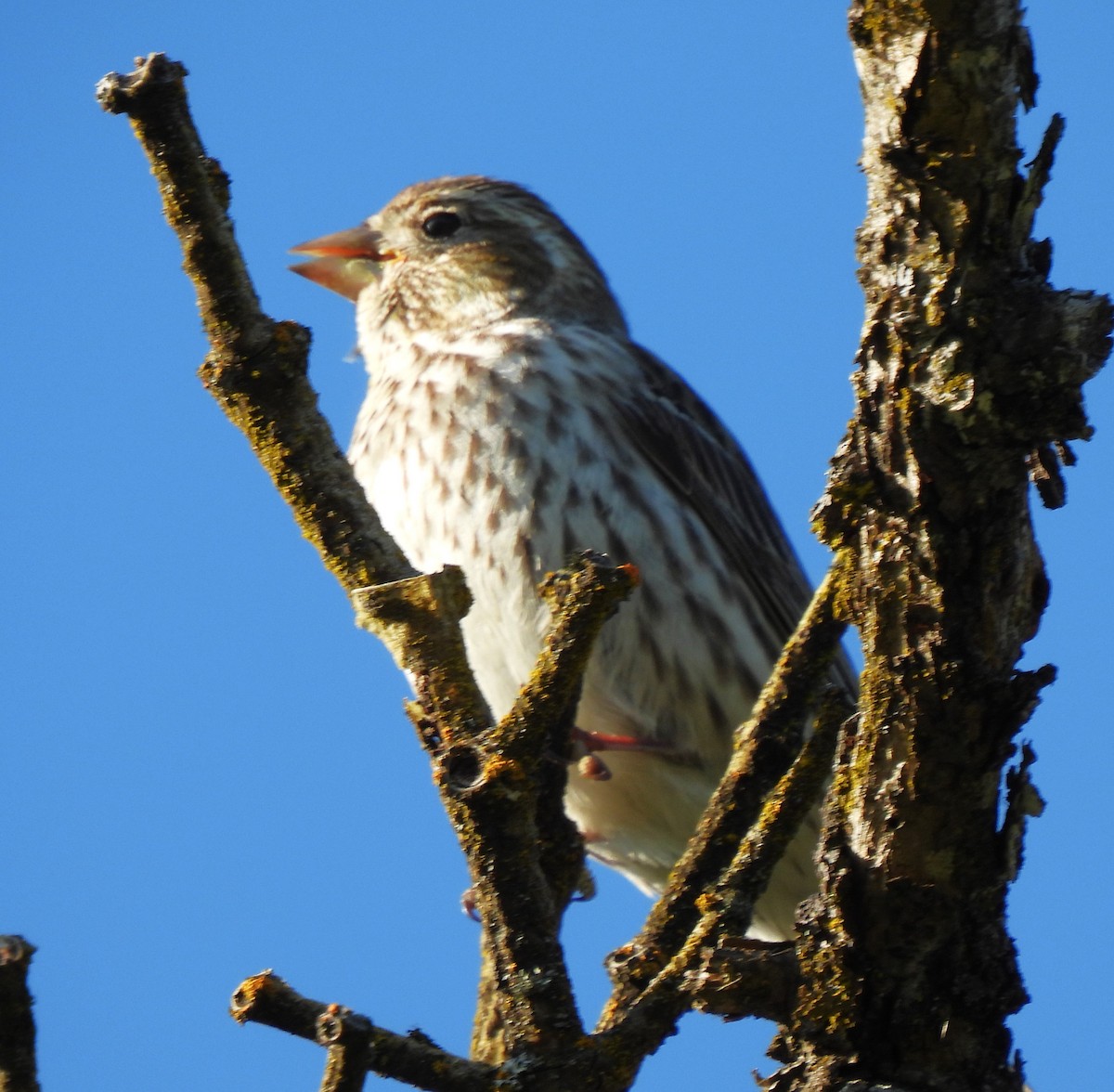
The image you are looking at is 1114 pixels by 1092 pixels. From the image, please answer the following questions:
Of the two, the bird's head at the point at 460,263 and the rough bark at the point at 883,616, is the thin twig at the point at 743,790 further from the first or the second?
the bird's head at the point at 460,263

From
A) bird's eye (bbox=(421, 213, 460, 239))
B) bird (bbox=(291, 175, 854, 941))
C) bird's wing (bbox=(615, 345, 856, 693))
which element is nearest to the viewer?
bird (bbox=(291, 175, 854, 941))

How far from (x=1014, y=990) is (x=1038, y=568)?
2.25 feet

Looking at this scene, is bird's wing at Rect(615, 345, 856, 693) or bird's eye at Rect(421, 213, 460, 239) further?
bird's eye at Rect(421, 213, 460, 239)

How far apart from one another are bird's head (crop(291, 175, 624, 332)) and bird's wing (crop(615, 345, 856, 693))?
578 mm

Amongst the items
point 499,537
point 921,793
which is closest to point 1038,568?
point 921,793

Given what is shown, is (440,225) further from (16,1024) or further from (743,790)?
(16,1024)

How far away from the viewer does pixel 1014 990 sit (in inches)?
107

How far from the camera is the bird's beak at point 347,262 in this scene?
747 cm

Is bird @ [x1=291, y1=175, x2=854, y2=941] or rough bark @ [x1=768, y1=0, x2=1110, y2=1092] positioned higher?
bird @ [x1=291, y1=175, x2=854, y2=941]

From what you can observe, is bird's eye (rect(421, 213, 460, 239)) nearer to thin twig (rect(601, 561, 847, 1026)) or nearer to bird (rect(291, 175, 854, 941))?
bird (rect(291, 175, 854, 941))

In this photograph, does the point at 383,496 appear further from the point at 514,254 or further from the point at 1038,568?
the point at 1038,568

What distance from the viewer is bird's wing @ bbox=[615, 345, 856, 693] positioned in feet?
21.0

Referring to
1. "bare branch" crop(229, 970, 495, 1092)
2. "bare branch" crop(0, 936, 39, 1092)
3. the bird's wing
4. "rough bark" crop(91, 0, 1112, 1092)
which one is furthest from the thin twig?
the bird's wing

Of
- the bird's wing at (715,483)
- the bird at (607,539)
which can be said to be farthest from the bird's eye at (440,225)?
the bird's wing at (715,483)
